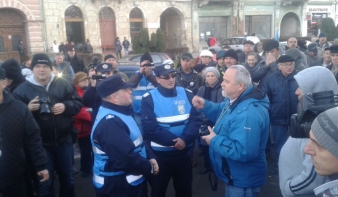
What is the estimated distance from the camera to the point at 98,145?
277 cm

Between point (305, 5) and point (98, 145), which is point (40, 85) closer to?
point (98, 145)

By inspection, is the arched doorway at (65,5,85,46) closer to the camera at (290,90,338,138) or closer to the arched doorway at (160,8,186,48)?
the arched doorway at (160,8,186,48)

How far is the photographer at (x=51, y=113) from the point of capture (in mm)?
3613

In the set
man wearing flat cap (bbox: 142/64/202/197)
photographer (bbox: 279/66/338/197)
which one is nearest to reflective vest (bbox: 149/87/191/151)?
man wearing flat cap (bbox: 142/64/202/197)

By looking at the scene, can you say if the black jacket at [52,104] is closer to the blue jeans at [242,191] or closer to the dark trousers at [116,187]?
the dark trousers at [116,187]

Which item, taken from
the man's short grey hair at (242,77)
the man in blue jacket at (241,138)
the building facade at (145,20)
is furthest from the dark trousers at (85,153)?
the building facade at (145,20)

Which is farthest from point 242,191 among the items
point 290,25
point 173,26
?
point 290,25

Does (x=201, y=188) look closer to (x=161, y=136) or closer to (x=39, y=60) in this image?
(x=161, y=136)

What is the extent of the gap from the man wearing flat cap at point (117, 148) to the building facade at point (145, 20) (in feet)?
68.3

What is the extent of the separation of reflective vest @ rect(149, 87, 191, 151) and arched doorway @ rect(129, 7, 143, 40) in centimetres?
2396

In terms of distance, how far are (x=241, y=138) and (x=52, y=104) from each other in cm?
229

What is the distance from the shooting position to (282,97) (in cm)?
483

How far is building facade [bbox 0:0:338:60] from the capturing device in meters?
21.8

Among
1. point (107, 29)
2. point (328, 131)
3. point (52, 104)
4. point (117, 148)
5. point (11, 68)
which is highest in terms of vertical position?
point (107, 29)
